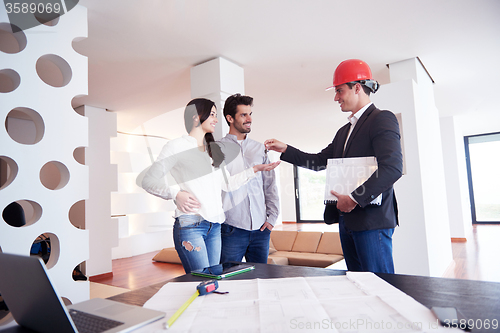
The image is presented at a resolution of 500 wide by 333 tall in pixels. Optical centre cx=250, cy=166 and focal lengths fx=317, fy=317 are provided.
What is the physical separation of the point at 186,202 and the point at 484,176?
1024 cm

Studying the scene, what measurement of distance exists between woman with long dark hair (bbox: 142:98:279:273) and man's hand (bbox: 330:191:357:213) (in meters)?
0.57

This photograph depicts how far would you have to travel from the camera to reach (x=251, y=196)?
2.17 meters

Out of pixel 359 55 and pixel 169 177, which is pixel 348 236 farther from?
pixel 359 55

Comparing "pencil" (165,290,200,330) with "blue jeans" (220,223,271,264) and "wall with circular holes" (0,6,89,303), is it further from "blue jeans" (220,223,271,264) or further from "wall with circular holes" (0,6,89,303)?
"wall with circular holes" (0,6,89,303)

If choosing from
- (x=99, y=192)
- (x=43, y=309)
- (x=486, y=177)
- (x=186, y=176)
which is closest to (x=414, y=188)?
(x=186, y=176)

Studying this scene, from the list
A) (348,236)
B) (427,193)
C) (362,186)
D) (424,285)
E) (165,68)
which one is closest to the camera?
(424,285)

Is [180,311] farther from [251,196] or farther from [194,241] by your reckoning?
[251,196]

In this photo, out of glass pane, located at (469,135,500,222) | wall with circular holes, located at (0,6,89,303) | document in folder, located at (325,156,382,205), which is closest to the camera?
document in folder, located at (325,156,382,205)

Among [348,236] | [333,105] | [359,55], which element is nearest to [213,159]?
[348,236]

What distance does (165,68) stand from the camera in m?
3.77

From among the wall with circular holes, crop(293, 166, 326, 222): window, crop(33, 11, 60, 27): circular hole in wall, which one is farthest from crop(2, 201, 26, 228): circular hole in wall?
→ crop(293, 166, 326, 222): window

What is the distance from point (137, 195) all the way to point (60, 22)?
17.1 feet

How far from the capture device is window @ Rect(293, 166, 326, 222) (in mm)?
12391

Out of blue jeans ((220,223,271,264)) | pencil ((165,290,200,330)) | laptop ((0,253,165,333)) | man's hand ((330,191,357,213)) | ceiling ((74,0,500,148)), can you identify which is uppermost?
ceiling ((74,0,500,148))
